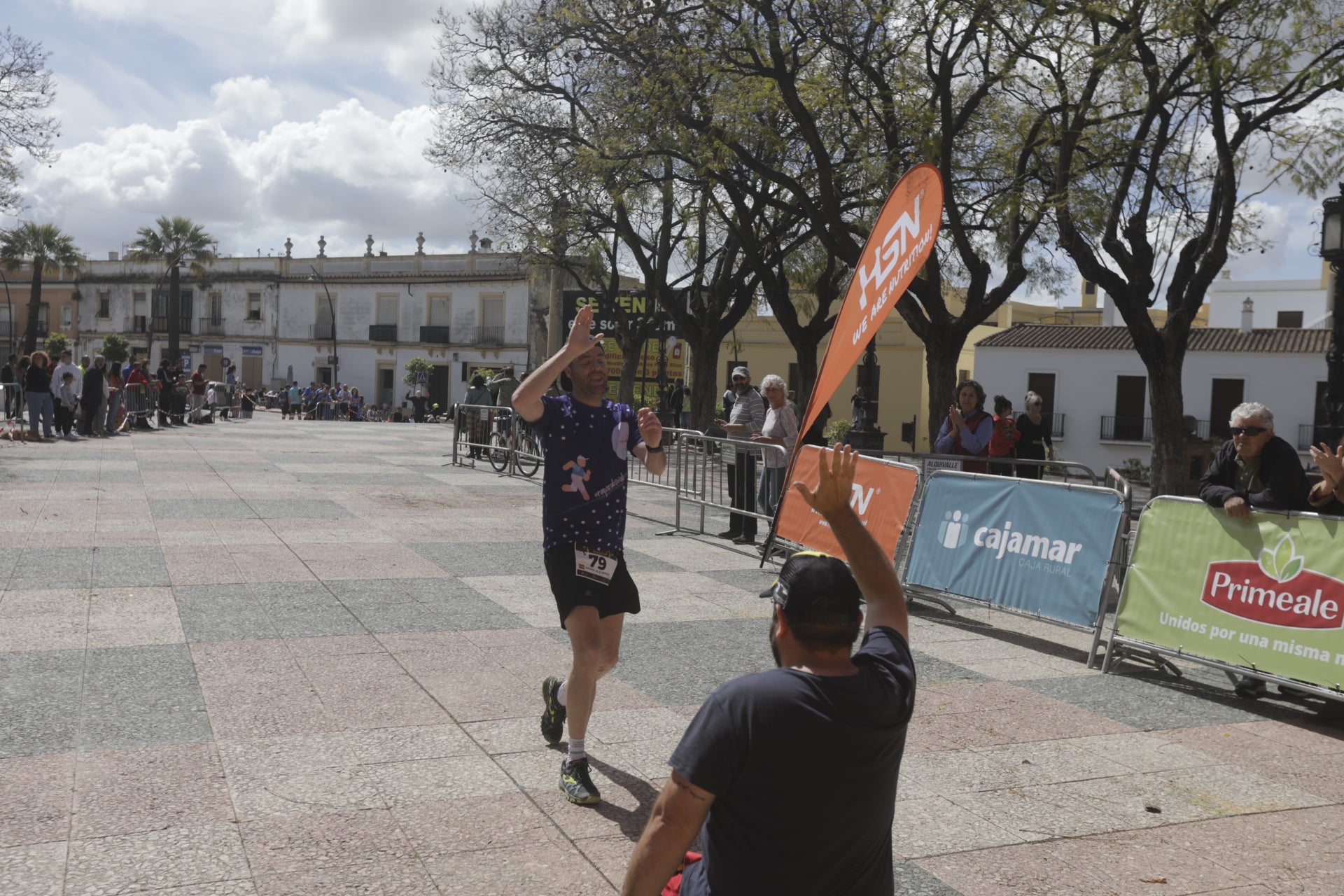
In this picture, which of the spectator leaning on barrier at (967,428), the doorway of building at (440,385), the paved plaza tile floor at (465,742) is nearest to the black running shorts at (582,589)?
the paved plaza tile floor at (465,742)

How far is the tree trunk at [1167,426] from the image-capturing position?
599 inches

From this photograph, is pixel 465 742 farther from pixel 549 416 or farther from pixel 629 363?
pixel 629 363

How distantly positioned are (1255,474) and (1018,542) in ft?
5.22

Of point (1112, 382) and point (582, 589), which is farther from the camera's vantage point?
point (1112, 382)

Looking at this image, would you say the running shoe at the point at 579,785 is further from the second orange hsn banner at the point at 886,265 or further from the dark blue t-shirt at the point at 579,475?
the second orange hsn banner at the point at 886,265

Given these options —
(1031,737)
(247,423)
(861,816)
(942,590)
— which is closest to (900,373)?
(247,423)

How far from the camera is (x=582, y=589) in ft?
14.7

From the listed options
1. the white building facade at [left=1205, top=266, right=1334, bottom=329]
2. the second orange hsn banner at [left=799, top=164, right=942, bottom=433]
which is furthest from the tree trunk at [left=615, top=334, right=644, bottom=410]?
the white building facade at [left=1205, top=266, right=1334, bottom=329]

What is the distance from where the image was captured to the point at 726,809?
87.7 inches

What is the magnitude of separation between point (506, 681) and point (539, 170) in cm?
1965

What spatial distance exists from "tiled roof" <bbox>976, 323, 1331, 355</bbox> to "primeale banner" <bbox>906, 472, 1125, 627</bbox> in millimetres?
31880

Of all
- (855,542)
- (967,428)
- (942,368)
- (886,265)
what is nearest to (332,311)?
(942,368)

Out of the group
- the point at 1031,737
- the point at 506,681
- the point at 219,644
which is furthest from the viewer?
the point at 219,644

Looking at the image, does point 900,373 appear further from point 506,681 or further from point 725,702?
point 725,702
